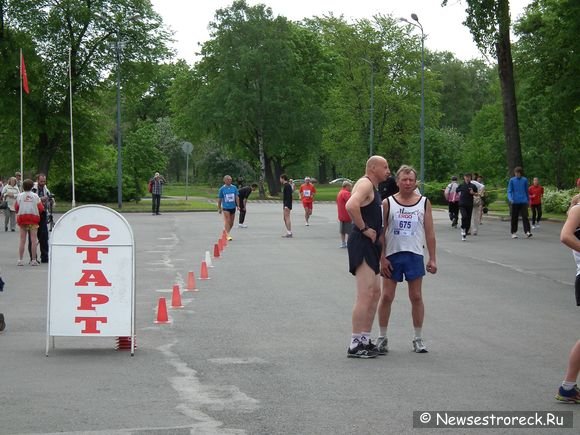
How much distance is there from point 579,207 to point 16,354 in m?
5.29

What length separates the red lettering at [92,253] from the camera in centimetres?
952

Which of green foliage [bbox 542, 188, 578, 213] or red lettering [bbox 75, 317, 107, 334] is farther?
green foliage [bbox 542, 188, 578, 213]

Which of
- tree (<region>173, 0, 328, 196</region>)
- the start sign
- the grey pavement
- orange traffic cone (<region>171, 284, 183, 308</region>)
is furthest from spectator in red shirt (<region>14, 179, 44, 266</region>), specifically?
tree (<region>173, 0, 328, 196</region>)

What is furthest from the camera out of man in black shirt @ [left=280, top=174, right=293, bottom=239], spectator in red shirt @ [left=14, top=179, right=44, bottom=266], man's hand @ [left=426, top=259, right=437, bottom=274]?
man in black shirt @ [left=280, top=174, right=293, bottom=239]

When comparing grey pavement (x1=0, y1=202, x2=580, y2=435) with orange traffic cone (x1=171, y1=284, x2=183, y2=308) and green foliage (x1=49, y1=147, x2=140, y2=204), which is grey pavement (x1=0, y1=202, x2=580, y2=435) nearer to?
orange traffic cone (x1=171, y1=284, x2=183, y2=308)

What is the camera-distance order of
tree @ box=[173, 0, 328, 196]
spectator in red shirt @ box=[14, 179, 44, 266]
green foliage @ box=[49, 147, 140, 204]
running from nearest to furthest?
spectator in red shirt @ box=[14, 179, 44, 266], green foliage @ box=[49, 147, 140, 204], tree @ box=[173, 0, 328, 196]

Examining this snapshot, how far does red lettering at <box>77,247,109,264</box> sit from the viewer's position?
375 inches

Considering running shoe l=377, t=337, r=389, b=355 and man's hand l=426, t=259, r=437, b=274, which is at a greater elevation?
man's hand l=426, t=259, r=437, b=274

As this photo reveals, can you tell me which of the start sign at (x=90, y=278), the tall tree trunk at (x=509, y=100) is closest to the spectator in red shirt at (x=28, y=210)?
the start sign at (x=90, y=278)

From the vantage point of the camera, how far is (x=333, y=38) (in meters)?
84.9

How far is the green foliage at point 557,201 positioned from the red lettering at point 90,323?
3764cm

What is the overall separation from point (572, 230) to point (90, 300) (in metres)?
4.52

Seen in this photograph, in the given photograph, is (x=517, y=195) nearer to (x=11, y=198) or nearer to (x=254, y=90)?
(x=11, y=198)

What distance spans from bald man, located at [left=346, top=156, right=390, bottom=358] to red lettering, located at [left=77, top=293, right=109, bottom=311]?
2.31 m
